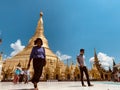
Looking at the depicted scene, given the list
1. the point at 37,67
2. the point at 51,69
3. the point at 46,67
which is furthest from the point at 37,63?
the point at 51,69

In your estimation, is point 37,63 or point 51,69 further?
point 51,69

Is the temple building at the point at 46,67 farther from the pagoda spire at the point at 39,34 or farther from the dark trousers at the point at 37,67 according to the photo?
the dark trousers at the point at 37,67

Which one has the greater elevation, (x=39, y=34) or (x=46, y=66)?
(x=39, y=34)

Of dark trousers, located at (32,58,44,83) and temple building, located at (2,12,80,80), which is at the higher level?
temple building, located at (2,12,80,80)

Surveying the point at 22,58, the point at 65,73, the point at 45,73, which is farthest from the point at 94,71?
the point at 22,58

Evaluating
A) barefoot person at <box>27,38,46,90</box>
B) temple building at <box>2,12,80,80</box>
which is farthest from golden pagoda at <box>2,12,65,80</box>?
barefoot person at <box>27,38,46,90</box>

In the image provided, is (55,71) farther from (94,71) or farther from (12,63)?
(12,63)

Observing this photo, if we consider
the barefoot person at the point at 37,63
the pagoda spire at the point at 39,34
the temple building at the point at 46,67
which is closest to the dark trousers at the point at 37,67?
→ the barefoot person at the point at 37,63

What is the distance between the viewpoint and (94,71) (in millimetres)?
35469

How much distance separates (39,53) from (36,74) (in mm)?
641

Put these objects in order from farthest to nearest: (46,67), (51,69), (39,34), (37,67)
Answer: (39,34) → (51,69) → (46,67) → (37,67)

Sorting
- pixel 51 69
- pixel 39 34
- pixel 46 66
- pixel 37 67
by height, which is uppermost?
pixel 39 34

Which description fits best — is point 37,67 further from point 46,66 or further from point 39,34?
point 39,34

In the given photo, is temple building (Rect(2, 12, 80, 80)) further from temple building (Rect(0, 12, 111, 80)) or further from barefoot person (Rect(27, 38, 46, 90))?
barefoot person (Rect(27, 38, 46, 90))
